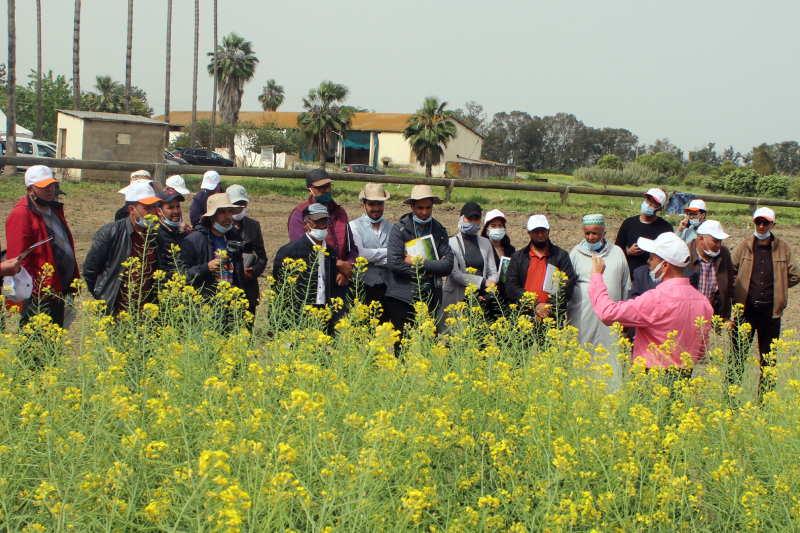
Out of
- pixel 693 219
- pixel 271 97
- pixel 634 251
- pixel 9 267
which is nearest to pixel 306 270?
pixel 9 267

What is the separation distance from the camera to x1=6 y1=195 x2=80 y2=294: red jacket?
4.39 m

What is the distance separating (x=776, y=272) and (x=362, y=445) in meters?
4.80

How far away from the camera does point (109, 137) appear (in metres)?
20.8

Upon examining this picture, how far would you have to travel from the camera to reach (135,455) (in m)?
2.57

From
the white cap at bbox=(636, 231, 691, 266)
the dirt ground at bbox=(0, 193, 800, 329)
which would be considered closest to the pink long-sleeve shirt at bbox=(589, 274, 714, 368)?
the white cap at bbox=(636, 231, 691, 266)

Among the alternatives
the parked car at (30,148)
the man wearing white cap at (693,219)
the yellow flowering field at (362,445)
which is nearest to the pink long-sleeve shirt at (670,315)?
the yellow flowering field at (362,445)

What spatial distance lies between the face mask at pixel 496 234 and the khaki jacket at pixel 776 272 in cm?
213

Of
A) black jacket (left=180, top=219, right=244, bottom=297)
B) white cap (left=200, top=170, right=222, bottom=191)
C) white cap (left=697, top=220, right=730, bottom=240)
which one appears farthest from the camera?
white cap (left=200, top=170, right=222, bottom=191)

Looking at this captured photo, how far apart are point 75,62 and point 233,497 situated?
31.7 metres

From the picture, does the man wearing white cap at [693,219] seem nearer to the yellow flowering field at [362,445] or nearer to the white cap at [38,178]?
the yellow flowering field at [362,445]

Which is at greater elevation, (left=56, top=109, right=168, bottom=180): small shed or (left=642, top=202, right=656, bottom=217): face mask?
(left=56, top=109, right=168, bottom=180): small shed

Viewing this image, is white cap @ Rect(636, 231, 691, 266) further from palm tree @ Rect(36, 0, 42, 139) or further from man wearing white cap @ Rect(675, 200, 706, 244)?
palm tree @ Rect(36, 0, 42, 139)

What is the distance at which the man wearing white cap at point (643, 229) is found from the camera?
20.4ft

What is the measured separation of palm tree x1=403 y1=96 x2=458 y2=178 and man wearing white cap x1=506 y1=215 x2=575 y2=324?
1409 inches
